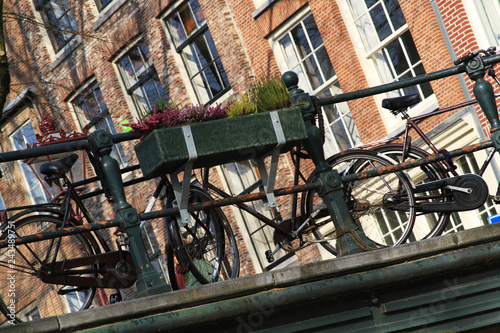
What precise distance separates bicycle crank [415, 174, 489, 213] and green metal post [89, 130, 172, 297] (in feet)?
7.41

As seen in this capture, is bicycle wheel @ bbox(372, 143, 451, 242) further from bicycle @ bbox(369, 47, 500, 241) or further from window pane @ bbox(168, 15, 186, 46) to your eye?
window pane @ bbox(168, 15, 186, 46)

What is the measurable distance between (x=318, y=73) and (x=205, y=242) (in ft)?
26.4

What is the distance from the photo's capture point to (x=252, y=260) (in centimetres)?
1479

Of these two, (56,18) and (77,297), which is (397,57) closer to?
(77,297)

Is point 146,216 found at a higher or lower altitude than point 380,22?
lower

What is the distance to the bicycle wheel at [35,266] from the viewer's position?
20.0 feet

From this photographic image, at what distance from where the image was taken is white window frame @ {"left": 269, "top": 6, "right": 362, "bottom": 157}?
13172mm

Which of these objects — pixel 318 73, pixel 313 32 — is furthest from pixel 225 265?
pixel 313 32

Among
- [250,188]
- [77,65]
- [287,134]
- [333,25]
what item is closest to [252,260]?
[250,188]

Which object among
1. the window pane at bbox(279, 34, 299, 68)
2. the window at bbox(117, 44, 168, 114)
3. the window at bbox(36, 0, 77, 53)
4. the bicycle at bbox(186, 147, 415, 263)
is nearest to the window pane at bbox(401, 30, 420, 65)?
the window pane at bbox(279, 34, 299, 68)

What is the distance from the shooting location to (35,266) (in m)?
6.22

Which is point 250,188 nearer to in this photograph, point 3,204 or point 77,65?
point 77,65

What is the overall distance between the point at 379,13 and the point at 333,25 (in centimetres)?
81

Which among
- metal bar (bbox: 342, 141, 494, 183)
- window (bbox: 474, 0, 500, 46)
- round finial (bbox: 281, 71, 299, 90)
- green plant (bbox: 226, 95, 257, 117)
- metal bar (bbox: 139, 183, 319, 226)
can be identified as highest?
window (bbox: 474, 0, 500, 46)
